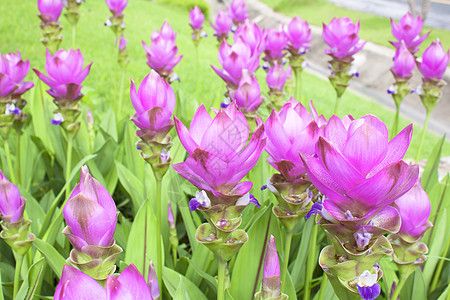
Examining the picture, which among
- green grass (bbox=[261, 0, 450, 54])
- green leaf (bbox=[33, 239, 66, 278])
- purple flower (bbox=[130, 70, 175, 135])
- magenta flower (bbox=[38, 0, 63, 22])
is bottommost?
green grass (bbox=[261, 0, 450, 54])

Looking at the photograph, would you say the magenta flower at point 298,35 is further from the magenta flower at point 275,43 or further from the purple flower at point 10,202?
the purple flower at point 10,202

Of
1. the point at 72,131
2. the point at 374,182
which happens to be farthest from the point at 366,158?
the point at 72,131

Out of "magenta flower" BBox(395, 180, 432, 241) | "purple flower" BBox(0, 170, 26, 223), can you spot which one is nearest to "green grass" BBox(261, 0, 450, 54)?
"magenta flower" BBox(395, 180, 432, 241)

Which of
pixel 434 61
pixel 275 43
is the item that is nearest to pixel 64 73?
pixel 275 43

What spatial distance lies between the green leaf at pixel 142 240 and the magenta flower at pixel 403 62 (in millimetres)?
1654

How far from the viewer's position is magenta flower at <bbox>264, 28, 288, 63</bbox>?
8.00 feet

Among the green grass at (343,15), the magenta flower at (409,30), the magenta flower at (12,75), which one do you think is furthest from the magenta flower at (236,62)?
the green grass at (343,15)

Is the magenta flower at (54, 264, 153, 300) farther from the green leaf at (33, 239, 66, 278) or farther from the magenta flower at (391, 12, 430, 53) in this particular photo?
the magenta flower at (391, 12, 430, 53)

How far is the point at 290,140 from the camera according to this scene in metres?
1.11

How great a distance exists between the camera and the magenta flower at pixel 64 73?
1.73 m

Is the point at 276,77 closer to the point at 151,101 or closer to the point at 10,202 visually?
the point at 151,101

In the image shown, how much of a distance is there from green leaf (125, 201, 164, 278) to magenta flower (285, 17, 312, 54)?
1.54 m

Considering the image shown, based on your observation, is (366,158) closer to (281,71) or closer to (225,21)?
(281,71)

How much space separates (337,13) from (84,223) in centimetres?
1544
